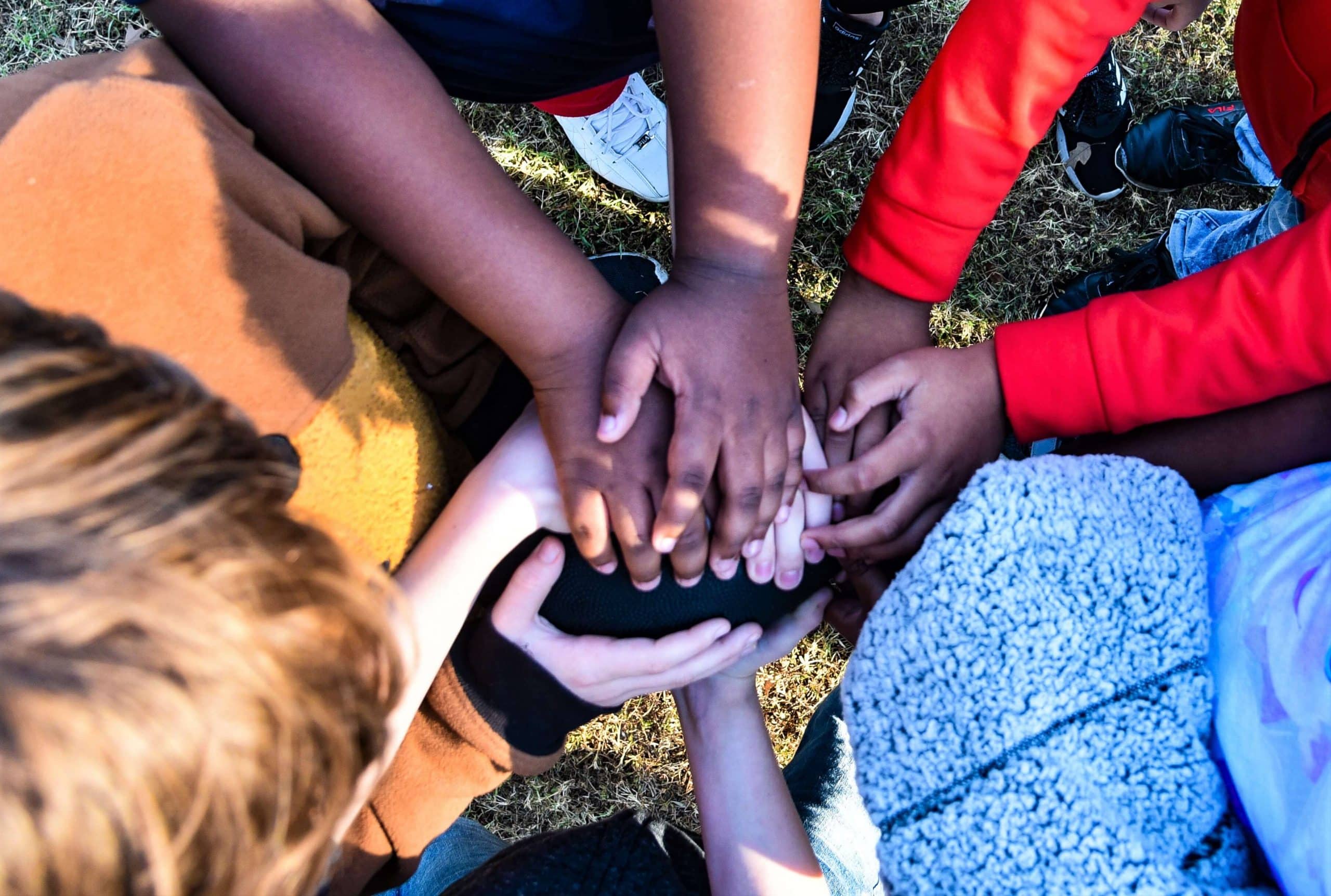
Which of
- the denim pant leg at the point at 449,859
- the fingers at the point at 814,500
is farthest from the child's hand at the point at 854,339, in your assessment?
the denim pant leg at the point at 449,859

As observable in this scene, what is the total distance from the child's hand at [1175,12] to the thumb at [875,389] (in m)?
0.75

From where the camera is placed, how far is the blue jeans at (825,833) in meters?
1.35

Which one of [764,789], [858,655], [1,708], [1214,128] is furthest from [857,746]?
[1214,128]

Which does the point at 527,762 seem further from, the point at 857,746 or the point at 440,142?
the point at 440,142

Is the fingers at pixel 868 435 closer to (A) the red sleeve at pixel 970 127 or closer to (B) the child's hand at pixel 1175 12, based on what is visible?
(A) the red sleeve at pixel 970 127

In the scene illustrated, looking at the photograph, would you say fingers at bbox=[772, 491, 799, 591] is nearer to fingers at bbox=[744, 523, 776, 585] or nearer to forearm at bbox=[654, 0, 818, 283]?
fingers at bbox=[744, 523, 776, 585]

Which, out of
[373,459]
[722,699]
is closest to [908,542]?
[722,699]

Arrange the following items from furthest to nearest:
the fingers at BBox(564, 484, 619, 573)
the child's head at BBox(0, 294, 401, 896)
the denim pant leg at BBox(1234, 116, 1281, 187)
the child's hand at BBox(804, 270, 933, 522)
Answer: the denim pant leg at BBox(1234, 116, 1281, 187) → the child's hand at BBox(804, 270, 933, 522) → the fingers at BBox(564, 484, 619, 573) → the child's head at BBox(0, 294, 401, 896)

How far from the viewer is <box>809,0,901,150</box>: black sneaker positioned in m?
1.71

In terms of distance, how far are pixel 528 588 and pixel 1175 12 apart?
1.42 metres

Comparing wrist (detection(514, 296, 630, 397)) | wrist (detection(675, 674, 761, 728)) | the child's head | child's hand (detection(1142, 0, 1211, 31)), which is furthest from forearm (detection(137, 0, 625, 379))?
child's hand (detection(1142, 0, 1211, 31))

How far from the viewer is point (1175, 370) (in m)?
1.07

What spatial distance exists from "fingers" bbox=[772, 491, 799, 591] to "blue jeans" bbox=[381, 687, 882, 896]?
41 centimetres

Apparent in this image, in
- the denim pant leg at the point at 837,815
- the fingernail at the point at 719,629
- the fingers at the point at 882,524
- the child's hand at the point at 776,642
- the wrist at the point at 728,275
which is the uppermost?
the wrist at the point at 728,275
